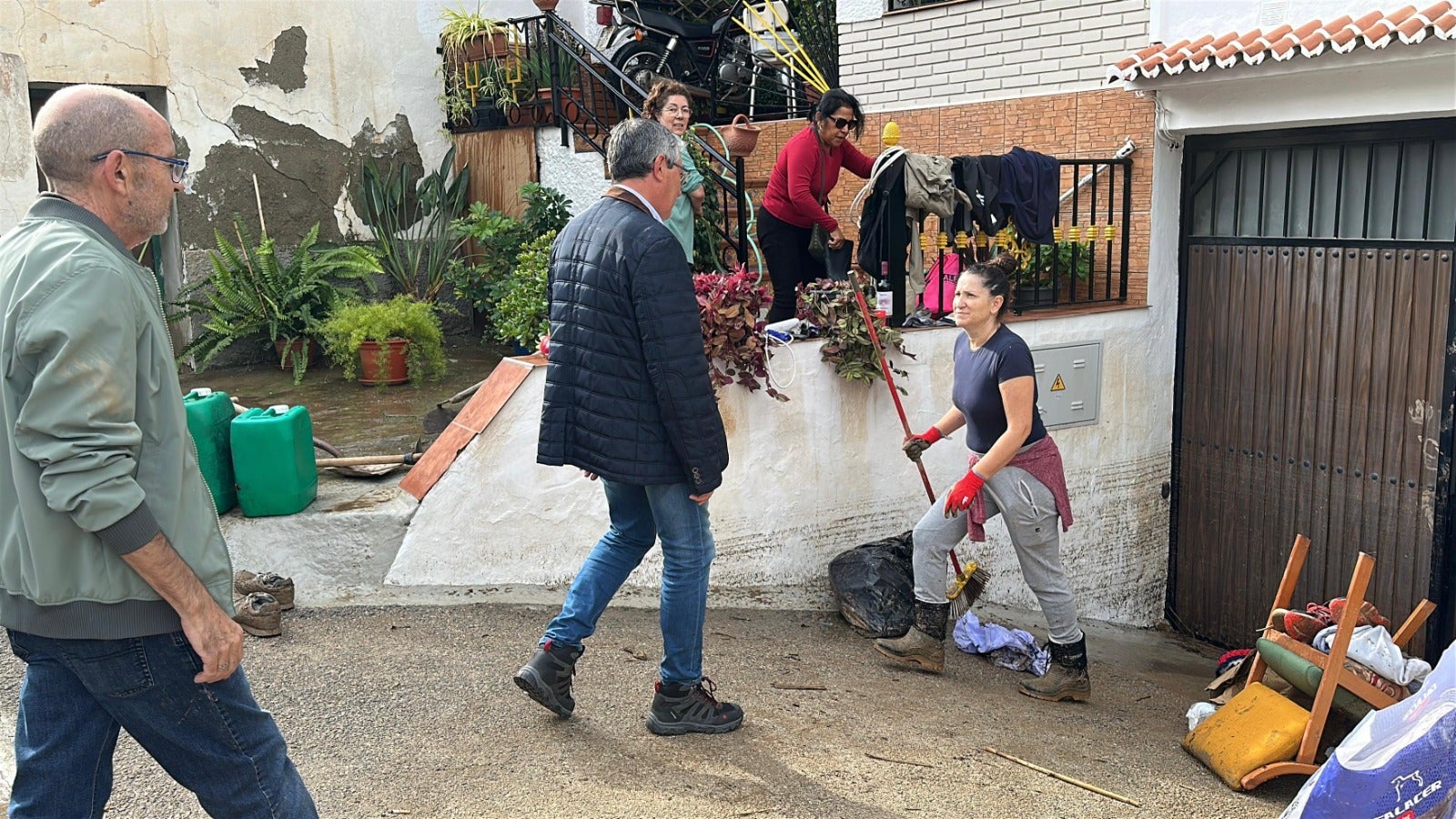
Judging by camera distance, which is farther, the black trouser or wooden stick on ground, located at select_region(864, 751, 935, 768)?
the black trouser

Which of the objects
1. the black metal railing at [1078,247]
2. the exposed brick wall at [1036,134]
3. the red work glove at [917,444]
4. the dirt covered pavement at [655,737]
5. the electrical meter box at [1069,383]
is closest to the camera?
the dirt covered pavement at [655,737]

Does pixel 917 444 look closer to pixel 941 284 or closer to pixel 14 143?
pixel 941 284

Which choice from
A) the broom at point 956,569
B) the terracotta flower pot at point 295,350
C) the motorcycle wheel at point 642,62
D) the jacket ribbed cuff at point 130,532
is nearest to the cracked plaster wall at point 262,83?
the terracotta flower pot at point 295,350

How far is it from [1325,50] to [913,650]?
12.2 ft

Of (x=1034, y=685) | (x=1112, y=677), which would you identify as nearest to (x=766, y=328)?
(x=1034, y=685)

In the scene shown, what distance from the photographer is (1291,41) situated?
6145 mm

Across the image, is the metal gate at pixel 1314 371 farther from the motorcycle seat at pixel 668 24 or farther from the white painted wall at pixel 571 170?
the motorcycle seat at pixel 668 24

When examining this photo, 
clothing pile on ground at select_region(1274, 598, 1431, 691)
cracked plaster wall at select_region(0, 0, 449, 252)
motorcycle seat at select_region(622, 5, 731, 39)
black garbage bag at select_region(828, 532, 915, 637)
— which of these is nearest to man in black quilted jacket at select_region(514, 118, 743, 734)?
black garbage bag at select_region(828, 532, 915, 637)

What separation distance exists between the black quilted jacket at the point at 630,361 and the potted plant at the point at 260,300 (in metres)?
4.79

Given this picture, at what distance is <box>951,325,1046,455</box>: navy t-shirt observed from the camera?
4.70 meters

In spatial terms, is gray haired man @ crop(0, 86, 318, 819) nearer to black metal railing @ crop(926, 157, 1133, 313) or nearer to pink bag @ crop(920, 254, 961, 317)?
pink bag @ crop(920, 254, 961, 317)

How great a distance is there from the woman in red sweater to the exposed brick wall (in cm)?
50

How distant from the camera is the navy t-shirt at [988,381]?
4.70 m

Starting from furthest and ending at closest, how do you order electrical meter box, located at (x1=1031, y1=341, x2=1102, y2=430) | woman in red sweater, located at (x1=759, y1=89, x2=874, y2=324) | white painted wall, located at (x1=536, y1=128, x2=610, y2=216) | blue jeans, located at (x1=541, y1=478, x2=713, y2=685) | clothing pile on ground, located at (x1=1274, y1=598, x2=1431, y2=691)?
white painted wall, located at (x1=536, y1=128, x2=610, y2=216) < electrical meter box, located at (x1=1031, y1=341, x2=1102, y2=430) < woman in red sweater, located at (x1=759, y1=89, x2=874, y2=324) < clothing pile on ground, located at (x1=1274, y1=598, x2=1431, y2=691) < blue jeans, located at (x1=541, y1=478, x2=713, y2=685)
